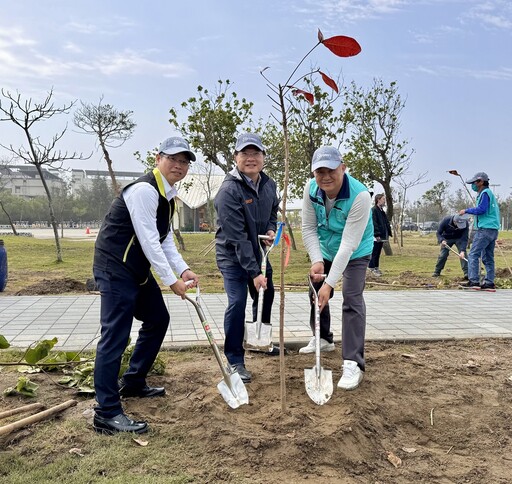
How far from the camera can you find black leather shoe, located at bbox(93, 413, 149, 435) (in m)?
3.10

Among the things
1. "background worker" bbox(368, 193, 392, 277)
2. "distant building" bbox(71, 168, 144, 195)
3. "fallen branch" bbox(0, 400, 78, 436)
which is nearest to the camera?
"fallen branch" bbox(0, 400, 78, 436)

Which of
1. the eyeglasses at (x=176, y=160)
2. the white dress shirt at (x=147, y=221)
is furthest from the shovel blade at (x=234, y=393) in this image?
the eyeglasses at (x=176, y=160)

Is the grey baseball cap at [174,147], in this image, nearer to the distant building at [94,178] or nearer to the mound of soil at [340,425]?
the mound of soil at [340,425]

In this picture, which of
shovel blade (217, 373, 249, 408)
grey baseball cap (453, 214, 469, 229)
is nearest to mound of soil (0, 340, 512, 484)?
shovel blade (217, 373, 249, 408)

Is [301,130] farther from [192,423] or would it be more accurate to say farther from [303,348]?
[192,423]

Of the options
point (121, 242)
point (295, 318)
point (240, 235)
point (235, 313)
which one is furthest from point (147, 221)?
point (295, 318)

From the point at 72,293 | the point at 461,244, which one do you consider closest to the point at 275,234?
the point at 72,293

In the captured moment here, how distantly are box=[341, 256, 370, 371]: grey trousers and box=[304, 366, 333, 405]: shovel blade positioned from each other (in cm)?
47

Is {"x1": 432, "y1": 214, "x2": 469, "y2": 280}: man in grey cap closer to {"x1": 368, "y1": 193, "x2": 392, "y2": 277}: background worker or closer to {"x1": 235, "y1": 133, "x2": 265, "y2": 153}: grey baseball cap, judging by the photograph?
{"x1": 368, "y1": 193, "x2": 392, "y2": 277}: background worker

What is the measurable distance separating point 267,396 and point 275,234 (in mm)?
1563

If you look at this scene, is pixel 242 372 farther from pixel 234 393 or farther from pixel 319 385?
pixel 319 385

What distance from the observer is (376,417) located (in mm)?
3373

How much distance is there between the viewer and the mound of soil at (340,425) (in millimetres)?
2771

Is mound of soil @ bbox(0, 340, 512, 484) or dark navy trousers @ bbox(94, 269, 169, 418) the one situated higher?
dark navy trousers @ bbox(94, 269, 169, 418)
